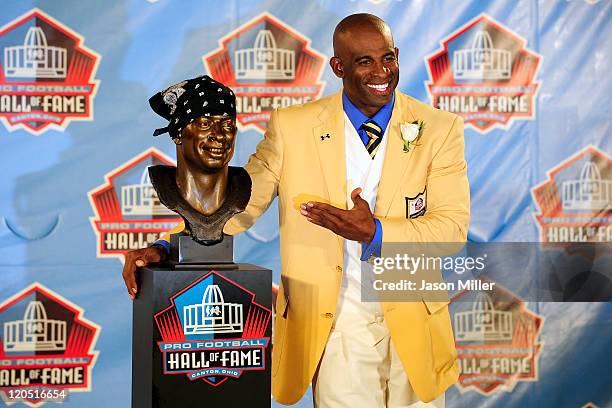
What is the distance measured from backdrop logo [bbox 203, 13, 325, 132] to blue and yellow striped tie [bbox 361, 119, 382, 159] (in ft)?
3.99

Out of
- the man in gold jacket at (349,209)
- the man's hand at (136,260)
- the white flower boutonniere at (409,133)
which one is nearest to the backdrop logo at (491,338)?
the man in gold jacket at (349,209)

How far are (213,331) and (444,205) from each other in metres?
0.85

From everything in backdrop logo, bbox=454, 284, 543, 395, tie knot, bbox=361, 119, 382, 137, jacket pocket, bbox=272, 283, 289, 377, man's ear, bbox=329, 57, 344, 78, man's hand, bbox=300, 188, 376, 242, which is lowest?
backdrop logo, bbox=454, 284, 543, 395

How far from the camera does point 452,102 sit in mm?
3846

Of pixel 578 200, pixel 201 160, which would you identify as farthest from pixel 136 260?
pixel 578 200

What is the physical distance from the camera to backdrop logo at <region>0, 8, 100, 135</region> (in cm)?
359

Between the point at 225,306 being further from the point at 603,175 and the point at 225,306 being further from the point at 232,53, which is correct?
the point at 603,175

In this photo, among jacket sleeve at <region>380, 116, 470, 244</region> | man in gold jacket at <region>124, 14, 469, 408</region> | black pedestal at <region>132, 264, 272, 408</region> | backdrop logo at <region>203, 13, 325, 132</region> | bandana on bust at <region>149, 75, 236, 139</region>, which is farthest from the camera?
backdrop logo at <region>203, 13, 325, 132</region>

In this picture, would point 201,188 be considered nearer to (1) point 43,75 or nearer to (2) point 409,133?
(2) point 409,133

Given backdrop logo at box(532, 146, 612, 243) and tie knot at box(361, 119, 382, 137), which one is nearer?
tie knot at box(361, 119, 382, 137)

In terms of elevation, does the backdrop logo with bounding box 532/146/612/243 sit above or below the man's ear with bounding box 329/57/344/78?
below

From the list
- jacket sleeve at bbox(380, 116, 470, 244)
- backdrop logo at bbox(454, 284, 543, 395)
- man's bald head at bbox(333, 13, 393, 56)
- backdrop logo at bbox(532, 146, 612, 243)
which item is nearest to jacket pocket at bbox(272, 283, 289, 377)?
jacket sleeve at bbox(380, 116, 470, 244)

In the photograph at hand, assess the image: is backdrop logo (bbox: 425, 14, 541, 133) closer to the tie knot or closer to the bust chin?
the tie knot

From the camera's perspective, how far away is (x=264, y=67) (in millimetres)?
3746
